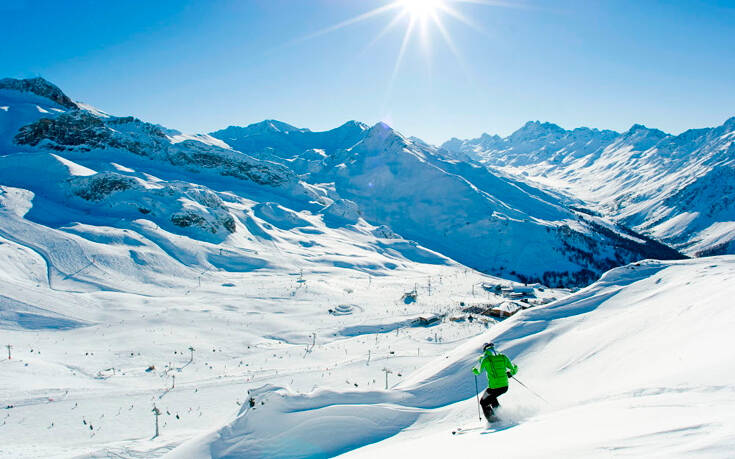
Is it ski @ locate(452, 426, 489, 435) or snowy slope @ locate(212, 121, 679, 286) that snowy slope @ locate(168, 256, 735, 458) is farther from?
snowy slope @ locate(212, 121, 679, 286)

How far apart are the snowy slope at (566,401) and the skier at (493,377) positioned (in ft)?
1.10

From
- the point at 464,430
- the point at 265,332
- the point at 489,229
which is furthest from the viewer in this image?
the point at 489,229

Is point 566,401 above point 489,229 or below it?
below

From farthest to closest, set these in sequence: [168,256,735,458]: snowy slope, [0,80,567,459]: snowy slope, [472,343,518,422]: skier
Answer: [0,80,567,459]: snowy slope, [472,343,518,422]: skier, [168,256,735,458]: snowy slope

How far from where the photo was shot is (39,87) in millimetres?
125375

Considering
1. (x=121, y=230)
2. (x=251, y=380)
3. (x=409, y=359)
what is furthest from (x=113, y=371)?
(x=121, y=230)

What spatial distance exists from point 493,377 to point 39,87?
563 ft

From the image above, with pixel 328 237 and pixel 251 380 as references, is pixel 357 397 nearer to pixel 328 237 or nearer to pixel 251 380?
pixel 251 380

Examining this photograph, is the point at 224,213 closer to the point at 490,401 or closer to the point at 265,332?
the point at 265,332

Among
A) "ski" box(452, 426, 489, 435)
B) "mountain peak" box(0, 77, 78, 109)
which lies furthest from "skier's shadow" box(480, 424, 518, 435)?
"mountain peak" box(0, 77, 78, 109)

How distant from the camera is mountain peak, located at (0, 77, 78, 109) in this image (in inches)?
4845

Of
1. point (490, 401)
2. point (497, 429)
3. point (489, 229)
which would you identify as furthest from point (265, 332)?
point (489, 229)

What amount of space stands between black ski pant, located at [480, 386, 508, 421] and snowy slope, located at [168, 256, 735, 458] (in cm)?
28

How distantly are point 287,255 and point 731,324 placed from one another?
260ft
